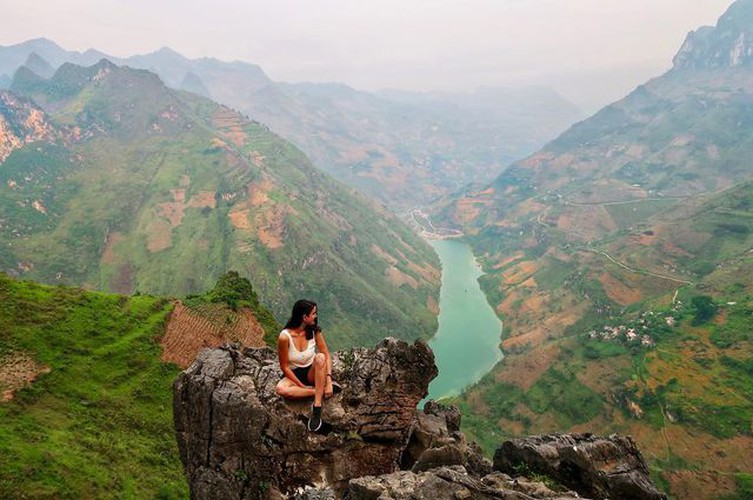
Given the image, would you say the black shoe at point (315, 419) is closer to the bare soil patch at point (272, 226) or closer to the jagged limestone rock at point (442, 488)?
the jagged limestone rock at point (442, 488)

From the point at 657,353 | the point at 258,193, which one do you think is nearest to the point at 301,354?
the point at 657,353

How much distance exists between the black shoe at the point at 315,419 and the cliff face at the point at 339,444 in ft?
2.09

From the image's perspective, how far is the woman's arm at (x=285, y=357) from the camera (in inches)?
562

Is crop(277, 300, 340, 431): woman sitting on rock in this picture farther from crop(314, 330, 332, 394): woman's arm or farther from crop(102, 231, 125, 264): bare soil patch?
crop(102, 231, 125, 264): bare soil patch

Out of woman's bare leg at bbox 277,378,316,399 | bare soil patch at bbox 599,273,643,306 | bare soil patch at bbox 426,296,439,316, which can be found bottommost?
bare soil patch at bbox 426,296,439,316

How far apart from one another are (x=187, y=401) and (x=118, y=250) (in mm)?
165921

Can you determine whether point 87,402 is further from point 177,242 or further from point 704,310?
point 177,242

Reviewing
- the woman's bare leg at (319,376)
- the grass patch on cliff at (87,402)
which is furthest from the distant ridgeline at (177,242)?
the woman's bare leg at (319,376)

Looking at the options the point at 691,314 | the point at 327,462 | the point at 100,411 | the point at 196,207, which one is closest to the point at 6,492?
the point at 100,411

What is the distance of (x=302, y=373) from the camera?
15.5m

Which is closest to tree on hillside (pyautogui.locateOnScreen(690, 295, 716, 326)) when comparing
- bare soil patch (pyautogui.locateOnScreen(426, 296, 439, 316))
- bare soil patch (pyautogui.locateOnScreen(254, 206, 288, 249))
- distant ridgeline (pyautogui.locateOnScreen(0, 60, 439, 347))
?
distant ridgeline (pyautogui.locateOnScreen(0, 60, 439, 347))

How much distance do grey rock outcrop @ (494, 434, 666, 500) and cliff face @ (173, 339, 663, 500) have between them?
0.06m

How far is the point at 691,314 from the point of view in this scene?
106500mm

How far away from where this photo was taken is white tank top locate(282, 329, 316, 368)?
14.5 meters
